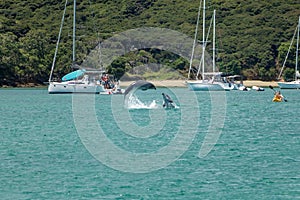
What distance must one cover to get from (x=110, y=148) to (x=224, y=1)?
11458cm

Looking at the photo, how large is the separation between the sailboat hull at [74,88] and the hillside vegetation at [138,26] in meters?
24.6

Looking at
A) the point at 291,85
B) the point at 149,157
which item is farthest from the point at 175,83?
the point at 149,157

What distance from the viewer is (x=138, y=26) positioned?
417 feet

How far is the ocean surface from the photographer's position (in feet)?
61.4

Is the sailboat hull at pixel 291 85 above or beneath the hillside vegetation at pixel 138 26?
beneath

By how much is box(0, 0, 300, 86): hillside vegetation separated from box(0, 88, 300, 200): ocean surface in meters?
60.0

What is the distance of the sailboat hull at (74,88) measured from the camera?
7031 centimetres

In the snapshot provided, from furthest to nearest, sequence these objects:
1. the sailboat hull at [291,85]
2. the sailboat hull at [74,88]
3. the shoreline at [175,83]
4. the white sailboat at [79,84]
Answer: the shoreline at [175,83] < the sailboat hull at [291,85] < the white sailboat at [79,84] < the sailboat hull at [74,88]

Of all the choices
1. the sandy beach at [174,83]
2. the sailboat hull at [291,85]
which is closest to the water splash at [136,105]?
the sailboat hull at [291,85]

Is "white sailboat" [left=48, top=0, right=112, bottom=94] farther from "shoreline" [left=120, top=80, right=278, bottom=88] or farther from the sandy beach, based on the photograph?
the sandy beach

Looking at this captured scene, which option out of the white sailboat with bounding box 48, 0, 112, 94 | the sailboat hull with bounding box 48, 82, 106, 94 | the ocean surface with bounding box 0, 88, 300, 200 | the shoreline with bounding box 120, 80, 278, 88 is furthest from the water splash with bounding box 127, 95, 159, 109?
the shoreline with bounding box 120, 80, 278, 88

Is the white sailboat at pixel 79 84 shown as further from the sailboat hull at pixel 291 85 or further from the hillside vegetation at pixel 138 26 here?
the sailboat hull at pixel 291 85

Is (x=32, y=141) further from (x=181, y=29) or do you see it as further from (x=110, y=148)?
(x=181, y=29)

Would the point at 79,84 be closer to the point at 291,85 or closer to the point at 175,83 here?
Result: the point at 291,85
